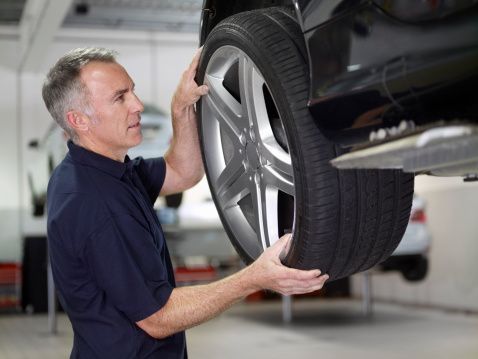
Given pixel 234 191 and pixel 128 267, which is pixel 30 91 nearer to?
pixel 234 191

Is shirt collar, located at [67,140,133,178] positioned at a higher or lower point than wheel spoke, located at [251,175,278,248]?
higher

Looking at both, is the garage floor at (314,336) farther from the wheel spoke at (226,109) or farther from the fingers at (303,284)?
the fingers at (303,284)

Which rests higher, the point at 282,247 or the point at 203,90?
the point at 203,90

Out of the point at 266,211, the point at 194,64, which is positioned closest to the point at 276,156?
the point at 266,211

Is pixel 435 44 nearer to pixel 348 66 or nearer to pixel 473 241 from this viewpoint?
pixel 348 66

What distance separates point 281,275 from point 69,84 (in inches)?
34.3

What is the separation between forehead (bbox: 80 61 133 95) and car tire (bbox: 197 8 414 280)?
252 millimetres

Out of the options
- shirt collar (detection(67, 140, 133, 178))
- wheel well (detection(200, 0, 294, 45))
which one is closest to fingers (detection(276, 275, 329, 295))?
shirt collar (detection(67, 140, 133, 178))

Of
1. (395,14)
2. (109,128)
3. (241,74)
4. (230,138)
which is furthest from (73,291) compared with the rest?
(395,14)

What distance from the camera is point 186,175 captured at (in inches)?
107

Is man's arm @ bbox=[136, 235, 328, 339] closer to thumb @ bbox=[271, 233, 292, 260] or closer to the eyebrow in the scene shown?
thumb @ bbox=[271, 233, 292, 260]

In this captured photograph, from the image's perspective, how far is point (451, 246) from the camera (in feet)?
32.0

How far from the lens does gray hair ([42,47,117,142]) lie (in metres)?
2.22

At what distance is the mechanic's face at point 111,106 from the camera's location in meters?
2.22
